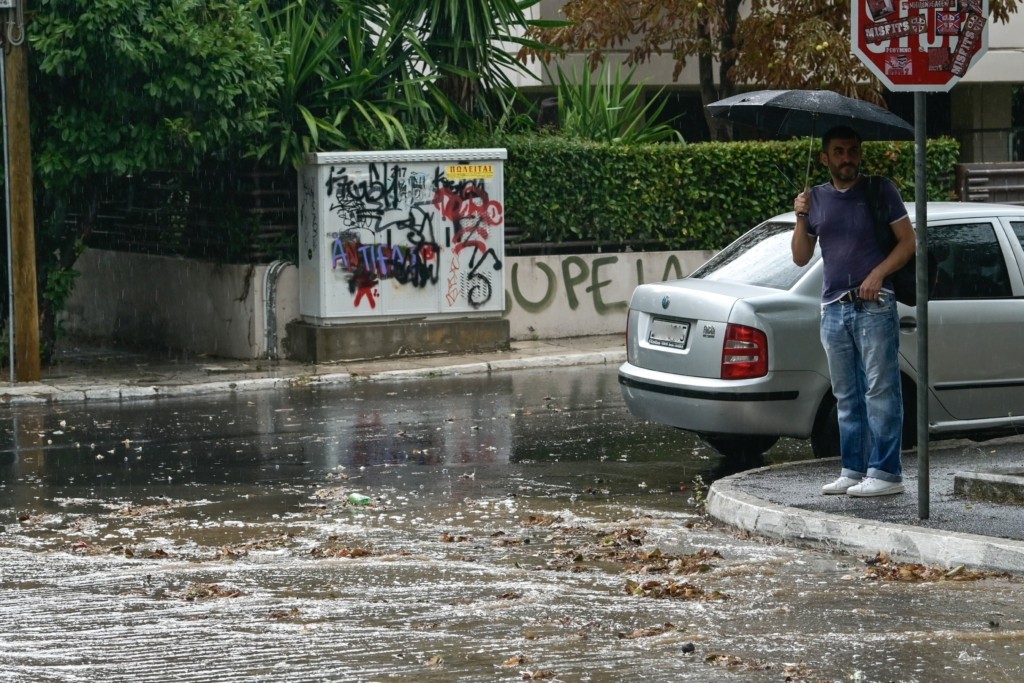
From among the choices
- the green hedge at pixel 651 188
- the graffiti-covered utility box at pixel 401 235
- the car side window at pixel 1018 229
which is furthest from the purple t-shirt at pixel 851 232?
the green hedge at pixel 651 188

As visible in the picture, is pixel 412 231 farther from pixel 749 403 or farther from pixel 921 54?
pixel 921 54

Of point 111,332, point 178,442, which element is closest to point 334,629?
point 178,442

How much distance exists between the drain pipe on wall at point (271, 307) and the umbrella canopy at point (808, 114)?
7600 mm

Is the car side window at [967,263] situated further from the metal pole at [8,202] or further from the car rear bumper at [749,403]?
the metal pole at [8,202]

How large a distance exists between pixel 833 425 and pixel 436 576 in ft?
11.4

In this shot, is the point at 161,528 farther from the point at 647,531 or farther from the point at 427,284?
the point at 427,284

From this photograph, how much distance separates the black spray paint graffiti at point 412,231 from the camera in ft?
54.5

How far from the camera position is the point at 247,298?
16.9 metres

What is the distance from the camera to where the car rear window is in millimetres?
9867

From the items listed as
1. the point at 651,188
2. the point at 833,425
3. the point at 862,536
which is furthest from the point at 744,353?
the point at 651,188

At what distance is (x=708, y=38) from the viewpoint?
22.4m

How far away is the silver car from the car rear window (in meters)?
0.01

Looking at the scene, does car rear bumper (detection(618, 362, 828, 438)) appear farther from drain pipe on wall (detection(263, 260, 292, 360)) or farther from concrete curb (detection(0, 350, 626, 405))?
drain pipe on wall (detection(263, 260, 292, 360))

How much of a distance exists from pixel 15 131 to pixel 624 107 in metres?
7.96
